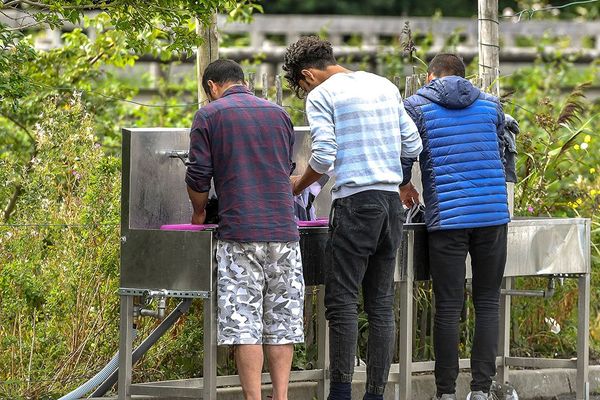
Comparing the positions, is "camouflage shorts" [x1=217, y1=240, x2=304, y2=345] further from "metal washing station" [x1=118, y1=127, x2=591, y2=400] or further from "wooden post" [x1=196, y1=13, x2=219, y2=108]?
"wooden post" [x1=196, y1=13, x2=219, y2=108]

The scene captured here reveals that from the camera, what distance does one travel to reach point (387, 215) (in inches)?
241

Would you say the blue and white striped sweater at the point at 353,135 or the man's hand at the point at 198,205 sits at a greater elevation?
the blue and white striped sweater at the point at 353,135

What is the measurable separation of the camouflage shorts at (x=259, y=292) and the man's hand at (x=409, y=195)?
0.95 m

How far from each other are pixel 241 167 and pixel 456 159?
119 centimetres

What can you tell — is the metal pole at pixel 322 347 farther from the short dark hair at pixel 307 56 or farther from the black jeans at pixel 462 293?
the short dark hair at pixel 307 56

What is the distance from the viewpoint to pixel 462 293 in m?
6.55

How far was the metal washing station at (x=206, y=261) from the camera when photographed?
601cm

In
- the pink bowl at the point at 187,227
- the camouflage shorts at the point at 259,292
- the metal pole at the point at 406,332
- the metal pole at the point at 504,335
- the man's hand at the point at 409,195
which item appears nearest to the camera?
the camouflage shorts at the point at 259,292

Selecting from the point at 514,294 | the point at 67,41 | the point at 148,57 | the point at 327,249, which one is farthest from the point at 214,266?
the point at 148,57

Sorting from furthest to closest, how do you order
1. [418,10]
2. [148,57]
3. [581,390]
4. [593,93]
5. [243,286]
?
1. [418,10]
2. [593,93]
3. [148,57]
4. [581,390]
5. [243,286]

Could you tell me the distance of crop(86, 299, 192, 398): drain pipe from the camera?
20.6ft

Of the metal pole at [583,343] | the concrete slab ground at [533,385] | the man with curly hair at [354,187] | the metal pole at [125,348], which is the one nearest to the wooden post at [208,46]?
the man with curly hair at [354,187]

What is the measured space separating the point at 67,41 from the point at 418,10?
2018cm

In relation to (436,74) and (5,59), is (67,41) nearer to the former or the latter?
(5,59)
